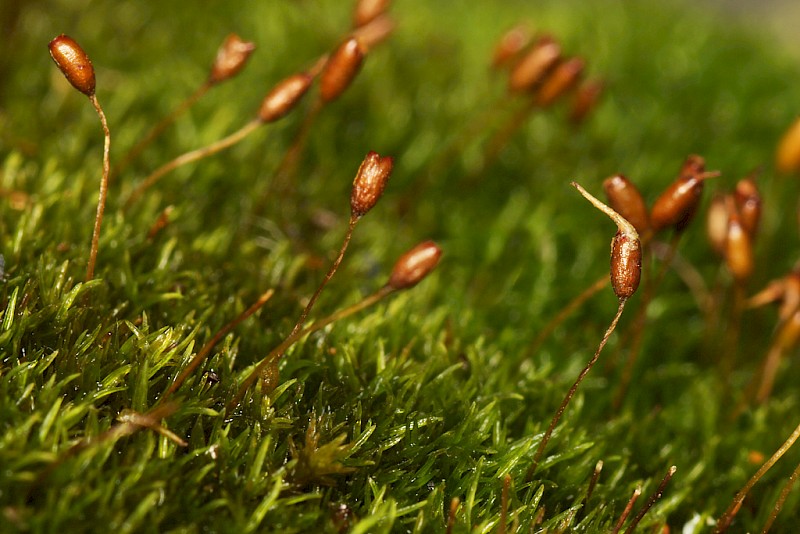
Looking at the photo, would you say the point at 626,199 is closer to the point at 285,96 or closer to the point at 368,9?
the point at 285,96

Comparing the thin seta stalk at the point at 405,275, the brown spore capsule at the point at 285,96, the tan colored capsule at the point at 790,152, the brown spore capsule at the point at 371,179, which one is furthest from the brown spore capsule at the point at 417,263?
the tan colored capsule at the point at 790,152

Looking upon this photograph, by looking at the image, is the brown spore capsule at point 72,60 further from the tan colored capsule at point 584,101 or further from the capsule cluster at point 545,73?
the tan colored capsule at point 584,101

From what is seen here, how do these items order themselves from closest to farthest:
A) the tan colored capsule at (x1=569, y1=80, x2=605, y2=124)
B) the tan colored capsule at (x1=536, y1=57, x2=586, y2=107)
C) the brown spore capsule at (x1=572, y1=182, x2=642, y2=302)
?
1. the brown spore capsule at (x1=572, y1=182, x2=642, y2=302)
2. the tan colored capsule at (x1=536, y1=57, x2=586, y2=107)
3. the tan colored capsule at (x1=569, y1=80, x2=605, y2=124)

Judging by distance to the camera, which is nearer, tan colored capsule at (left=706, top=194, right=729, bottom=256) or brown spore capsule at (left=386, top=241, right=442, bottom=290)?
brown spore capsule at (left=386, top=241, right=442, bottom=290)

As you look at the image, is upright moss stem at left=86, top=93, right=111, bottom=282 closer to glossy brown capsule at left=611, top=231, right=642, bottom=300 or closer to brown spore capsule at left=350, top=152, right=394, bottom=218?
brown spore capsule at left=350, top=152, right=394, bottom=218

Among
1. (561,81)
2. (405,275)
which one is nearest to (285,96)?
(405,275)

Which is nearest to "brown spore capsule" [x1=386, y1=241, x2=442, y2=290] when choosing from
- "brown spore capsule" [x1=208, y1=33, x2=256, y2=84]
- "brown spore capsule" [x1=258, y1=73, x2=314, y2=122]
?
"brown spore capsule" [x1=258, y1=73, x2=314, y2=122]
